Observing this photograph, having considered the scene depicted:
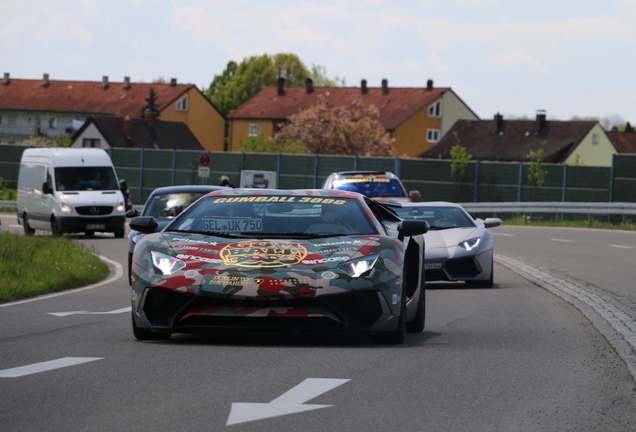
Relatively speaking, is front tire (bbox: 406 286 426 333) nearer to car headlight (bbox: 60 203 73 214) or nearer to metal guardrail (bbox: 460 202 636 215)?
car headlight (bbox: 60 203 73 214)

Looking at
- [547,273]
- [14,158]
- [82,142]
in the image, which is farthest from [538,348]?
[82,142]

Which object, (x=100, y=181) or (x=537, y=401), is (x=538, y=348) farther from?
Answer: (x=100, y=181)

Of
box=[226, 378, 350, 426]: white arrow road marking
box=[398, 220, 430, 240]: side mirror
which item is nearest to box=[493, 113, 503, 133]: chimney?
box=[398, 220, 430, 240]: side mirror

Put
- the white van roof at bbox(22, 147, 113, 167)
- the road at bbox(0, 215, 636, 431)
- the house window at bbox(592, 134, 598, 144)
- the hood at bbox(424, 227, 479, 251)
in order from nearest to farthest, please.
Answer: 1. the road at bbox(0, 215, 636, 431)
2. the hood at bbox(424, 227, 479, 251)
3. the white van roof at bbox(22, 147, 113, 167)
4. the house window at bbox(592, 134, 598, 144)

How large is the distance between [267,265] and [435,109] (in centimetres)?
9312

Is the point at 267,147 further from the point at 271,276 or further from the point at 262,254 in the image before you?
the point at 271,276

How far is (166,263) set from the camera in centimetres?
812

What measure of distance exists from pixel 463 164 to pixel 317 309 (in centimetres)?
3607

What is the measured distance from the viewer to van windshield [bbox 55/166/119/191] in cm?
→ 2952

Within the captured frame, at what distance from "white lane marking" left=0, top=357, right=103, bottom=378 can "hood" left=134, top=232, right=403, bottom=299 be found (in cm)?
84

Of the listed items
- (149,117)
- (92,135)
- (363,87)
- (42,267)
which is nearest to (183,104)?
(149,117)

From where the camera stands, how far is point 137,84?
118062mm

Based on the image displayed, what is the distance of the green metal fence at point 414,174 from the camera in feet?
134

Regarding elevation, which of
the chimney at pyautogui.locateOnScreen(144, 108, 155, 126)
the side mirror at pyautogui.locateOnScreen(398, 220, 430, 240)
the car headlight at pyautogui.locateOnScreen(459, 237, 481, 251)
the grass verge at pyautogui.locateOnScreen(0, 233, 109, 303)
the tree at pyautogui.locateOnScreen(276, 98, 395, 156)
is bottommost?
the grass verge at pyautogui.locateOnScreen(0, 233, 109, 303)
